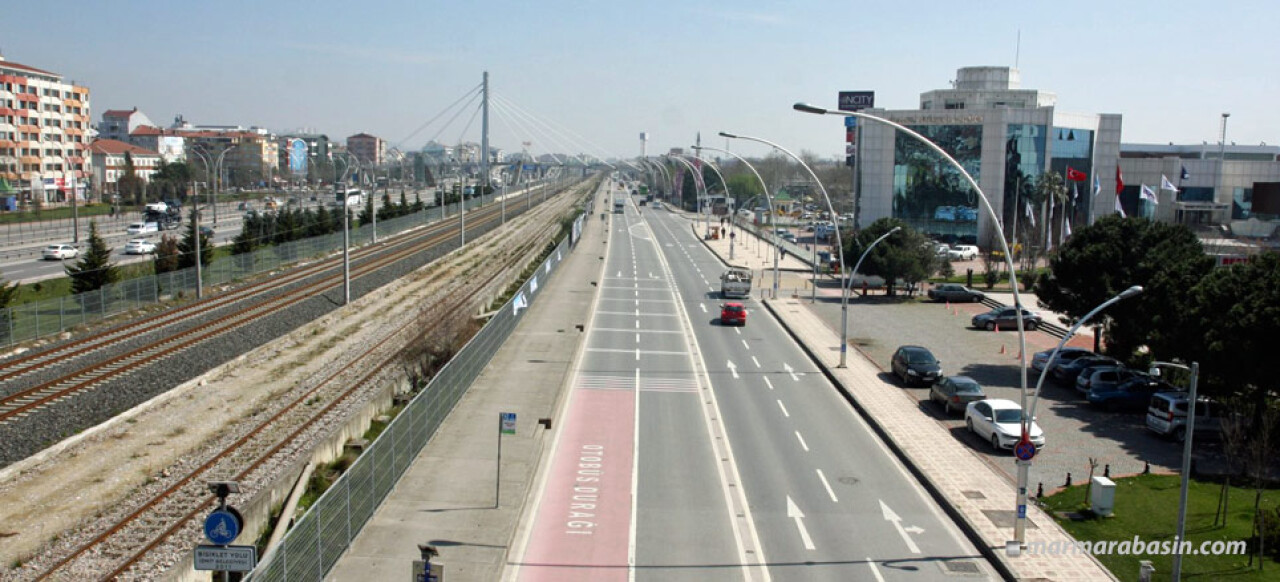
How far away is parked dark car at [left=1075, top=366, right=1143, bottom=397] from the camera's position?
30.2 meters

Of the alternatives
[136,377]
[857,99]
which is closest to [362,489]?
[136,377]

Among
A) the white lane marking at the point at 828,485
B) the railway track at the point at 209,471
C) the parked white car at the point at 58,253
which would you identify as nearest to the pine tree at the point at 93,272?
the railway track at the point at 209,471

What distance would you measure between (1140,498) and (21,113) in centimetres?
11594

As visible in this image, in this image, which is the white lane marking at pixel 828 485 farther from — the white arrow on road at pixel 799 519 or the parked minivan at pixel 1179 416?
the parked minivan at pixel 1179 416

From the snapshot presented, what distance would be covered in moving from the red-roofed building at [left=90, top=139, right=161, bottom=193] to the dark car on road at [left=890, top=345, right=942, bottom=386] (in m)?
121

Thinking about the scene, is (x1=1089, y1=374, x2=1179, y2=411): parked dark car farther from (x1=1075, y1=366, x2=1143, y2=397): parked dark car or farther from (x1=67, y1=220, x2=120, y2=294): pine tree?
(x1=67, y1=220, x2=120, y2=294): pine tree

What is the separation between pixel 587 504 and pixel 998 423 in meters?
11.5

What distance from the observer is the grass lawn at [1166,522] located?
16.6 meters

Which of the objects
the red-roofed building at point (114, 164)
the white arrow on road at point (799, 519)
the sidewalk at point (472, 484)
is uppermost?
the red-roofed building at point (114, 164)

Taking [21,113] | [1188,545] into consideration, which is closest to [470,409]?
[1188,545]

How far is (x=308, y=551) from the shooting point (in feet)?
45.9

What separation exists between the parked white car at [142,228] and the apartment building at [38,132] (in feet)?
83.3

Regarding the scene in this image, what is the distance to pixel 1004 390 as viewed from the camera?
3234 cm

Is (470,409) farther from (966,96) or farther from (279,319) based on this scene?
(966,96)
